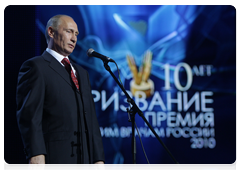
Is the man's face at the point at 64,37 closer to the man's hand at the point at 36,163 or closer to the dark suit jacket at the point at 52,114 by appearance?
the dark suit jacket at the point at 52,114

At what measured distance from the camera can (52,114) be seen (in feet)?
4.90

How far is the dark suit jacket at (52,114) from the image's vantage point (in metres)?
1.39

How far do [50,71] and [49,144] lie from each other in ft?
1.33

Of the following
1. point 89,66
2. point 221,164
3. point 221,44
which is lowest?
point 221,164

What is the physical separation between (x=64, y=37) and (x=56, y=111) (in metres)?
0.46

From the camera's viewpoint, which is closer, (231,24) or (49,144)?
(49,144)

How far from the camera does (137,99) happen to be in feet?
12.1

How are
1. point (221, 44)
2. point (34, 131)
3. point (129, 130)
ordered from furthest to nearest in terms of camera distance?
point (221, 44), point (129, 130), point (34, 131)

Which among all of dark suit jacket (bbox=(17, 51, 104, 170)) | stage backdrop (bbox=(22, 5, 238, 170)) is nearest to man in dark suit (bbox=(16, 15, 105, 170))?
dark suit jacket (bbox=(17, 51, 104, 170))

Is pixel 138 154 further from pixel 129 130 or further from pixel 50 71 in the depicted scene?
pixel 50 71

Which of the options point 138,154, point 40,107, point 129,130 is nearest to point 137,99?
point 129,130

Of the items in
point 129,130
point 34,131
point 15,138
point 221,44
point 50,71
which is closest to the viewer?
point 34,131

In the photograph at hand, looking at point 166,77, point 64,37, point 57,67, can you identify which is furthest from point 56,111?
point 166,77

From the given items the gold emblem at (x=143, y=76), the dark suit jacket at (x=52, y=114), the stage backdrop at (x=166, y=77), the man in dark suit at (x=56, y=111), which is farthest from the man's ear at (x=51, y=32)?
the gold emblem at (x=143, y=76)
